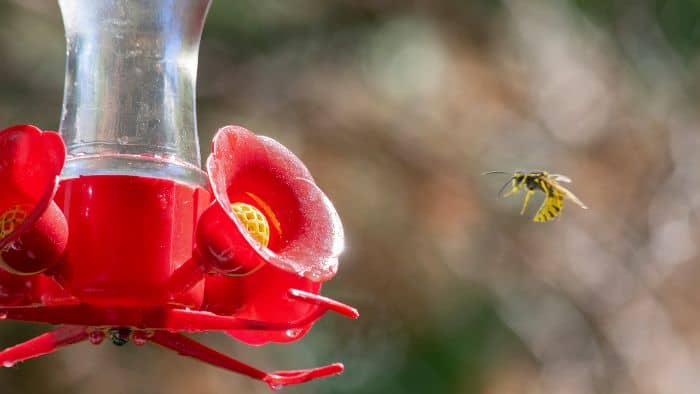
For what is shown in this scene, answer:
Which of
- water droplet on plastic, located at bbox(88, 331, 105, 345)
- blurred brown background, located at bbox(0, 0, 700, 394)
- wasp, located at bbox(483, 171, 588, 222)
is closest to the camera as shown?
water droplet on plastic, located at bbox(88, 331, 105, 345)

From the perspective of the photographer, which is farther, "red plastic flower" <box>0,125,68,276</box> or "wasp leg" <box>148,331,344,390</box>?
"wasp leg" <box>148,331,344,390</box>

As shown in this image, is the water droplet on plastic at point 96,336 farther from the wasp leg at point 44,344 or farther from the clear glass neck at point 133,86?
the clear glass neck at point 133,86

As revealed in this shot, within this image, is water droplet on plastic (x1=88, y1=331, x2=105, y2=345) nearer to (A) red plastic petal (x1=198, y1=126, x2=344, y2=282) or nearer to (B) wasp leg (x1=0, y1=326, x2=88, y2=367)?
(B) wasp leg (x1=0, y1=326, x2=88, y2=367)

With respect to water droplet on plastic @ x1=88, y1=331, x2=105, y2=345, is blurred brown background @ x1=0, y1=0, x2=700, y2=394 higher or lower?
higher

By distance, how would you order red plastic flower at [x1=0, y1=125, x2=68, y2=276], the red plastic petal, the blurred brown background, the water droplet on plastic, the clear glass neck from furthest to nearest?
the blurred brown background
the clear glass neck
the water droplet on plastic
the red plastic petal
red plastic flower at [x1=0, y1=125, x2=68, y2=276]

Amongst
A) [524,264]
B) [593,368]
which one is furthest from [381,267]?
[593,368]

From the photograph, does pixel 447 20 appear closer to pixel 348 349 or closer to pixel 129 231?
pixel 348 349

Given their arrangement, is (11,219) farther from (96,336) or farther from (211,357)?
(211,357)

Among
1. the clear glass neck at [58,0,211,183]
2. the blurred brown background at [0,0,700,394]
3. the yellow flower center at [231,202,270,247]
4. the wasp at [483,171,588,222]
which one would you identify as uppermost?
the blurred brown background at [0,0,700,394]

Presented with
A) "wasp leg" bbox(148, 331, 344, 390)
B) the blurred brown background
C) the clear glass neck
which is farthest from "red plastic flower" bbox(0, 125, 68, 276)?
the blurred brown background
